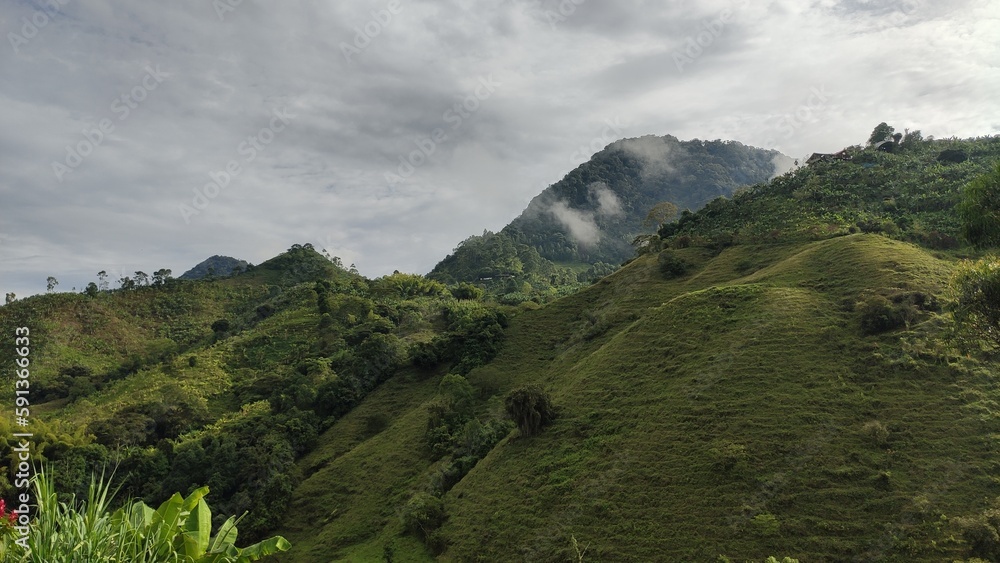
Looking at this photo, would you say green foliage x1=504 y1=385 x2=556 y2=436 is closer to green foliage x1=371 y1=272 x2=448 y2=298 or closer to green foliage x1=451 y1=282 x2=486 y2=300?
green foliage x1=451 y1=282 x2=486 y2=300

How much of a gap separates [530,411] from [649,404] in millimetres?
7162

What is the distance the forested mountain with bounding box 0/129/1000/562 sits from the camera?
21.7 m

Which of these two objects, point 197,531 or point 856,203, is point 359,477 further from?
point 856,203

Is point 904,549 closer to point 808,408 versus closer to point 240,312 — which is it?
point 808,408

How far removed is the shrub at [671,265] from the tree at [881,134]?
55.3m

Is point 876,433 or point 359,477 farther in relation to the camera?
point 359,477

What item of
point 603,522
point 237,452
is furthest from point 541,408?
point 237,452

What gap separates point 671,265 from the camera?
55.0 metres

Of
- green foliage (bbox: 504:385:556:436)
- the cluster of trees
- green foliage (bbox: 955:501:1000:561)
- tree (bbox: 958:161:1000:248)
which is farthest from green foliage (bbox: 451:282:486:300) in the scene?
green foliage (bbox: 955:501:1000:561)

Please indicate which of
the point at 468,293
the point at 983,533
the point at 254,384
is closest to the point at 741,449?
the point at 983,533

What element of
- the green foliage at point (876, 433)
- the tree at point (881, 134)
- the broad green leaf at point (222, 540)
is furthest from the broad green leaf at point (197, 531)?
the tree at point (881, 134)

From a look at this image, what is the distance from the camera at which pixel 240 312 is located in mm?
104000

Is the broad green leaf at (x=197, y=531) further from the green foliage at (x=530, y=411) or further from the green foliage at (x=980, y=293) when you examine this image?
the green foliage at (x=530, y=411)

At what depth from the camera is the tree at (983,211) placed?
1922 cm
